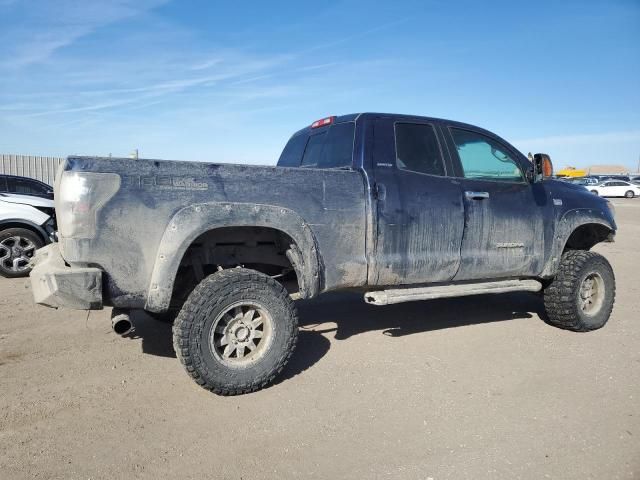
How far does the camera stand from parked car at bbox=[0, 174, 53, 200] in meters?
8.55

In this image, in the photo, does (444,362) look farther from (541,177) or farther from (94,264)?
(94,264)

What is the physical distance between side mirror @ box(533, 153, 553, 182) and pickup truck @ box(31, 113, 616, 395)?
0.01m

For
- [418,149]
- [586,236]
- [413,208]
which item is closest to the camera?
[413,208]

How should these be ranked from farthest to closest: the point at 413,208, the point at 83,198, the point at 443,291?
the point at 443,291, the point at 413,208, the point at 83,198

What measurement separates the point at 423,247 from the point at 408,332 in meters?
1.21

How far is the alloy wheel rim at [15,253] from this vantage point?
290 inches

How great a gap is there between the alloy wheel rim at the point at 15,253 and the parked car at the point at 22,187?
1.34m

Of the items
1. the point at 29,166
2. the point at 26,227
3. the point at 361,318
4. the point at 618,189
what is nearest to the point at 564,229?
the point at 361,318

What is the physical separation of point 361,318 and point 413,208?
5.94ft

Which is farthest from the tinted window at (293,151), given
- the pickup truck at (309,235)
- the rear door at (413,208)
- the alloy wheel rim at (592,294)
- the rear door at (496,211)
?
the alloy wheel rim at (592,294)

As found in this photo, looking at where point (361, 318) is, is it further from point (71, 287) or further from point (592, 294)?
point (71, 287)

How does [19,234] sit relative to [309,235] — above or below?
below

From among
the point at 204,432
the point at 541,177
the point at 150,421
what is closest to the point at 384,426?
the point at 204,432

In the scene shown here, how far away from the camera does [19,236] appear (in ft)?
24.3
